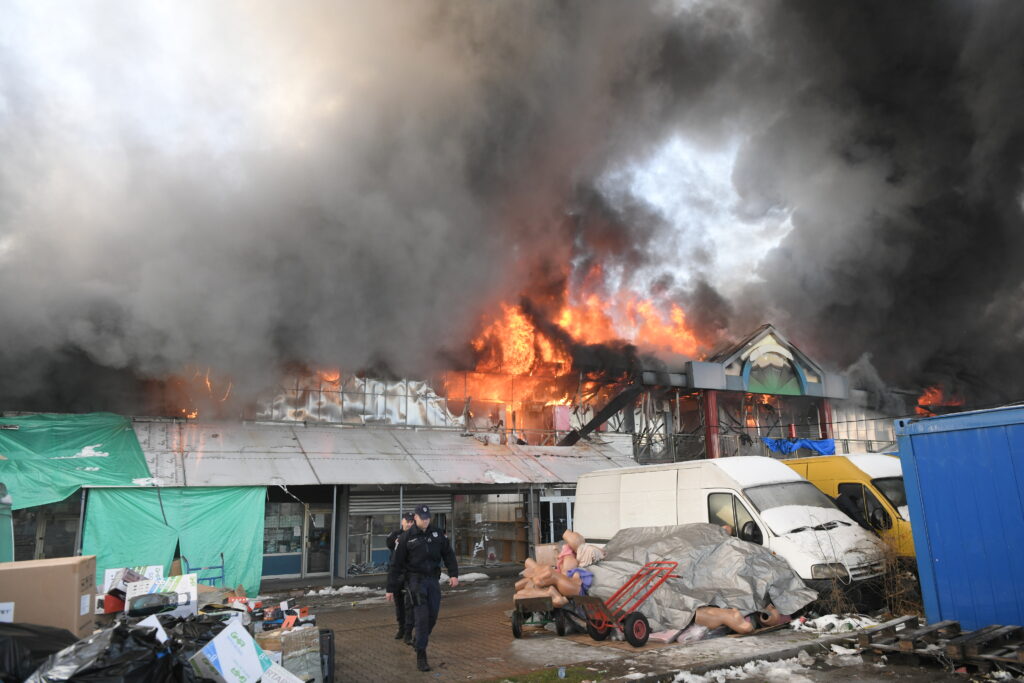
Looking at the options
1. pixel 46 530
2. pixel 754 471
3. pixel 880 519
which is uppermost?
pixel 754 471

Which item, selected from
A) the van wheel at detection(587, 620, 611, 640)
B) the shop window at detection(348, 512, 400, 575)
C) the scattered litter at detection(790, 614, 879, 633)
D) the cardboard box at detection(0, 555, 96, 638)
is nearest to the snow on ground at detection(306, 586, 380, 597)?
the shop window at detection(348, 512, 400, 575)

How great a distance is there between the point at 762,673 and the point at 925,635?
1.62 meters

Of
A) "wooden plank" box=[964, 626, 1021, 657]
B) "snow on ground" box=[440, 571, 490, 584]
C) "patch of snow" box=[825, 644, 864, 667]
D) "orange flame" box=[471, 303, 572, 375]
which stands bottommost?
"snow on ground" box=[440, 571, 490, 584]

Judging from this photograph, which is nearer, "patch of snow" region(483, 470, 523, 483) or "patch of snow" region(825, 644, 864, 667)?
"patch of snow" region(825, 644, 864, 667)

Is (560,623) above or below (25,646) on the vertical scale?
below

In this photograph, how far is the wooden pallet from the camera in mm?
5387

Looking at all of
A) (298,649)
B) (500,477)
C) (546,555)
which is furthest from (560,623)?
(500,477)

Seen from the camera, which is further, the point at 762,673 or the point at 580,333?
the point at 580,333

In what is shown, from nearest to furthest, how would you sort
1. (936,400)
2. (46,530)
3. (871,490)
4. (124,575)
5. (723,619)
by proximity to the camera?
1. (723,619)
2. (124,575)
3. (871,490)
4. (46,530)
5. (936,400)

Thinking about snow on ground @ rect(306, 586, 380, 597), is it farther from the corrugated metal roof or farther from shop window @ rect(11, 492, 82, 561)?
shop window @ rect(11, 492, 82, 561)

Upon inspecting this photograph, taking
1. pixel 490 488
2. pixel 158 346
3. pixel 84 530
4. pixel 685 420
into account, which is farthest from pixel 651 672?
pixel 685 420

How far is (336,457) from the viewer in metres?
14.3

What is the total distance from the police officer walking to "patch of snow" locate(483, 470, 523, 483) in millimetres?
6990

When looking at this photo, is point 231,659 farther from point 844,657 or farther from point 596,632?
point 844,657
